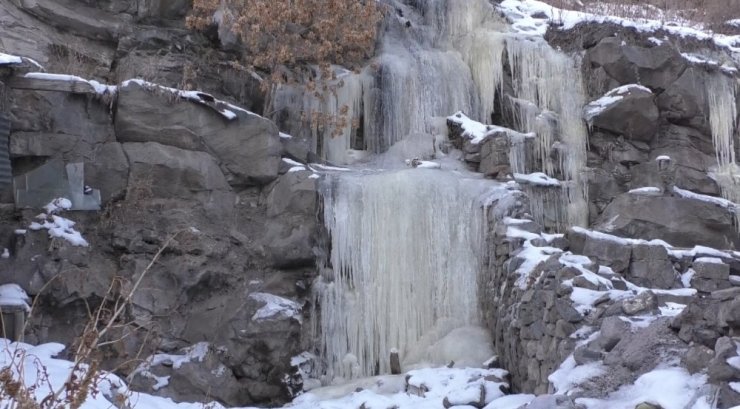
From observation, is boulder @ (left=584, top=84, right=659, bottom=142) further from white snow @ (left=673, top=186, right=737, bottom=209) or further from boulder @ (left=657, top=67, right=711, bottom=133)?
white snow @ (left=673, top=186, right=737, bottom=209)

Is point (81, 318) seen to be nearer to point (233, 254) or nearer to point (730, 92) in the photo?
point (233, 254)

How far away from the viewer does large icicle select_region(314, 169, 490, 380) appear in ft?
30.7

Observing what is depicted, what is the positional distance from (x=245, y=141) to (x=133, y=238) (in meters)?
2.02

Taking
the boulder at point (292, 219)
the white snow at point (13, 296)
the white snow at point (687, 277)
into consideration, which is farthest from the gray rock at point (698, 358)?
the white snow at point (13, 296)

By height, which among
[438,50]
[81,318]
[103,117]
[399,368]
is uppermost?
[438,50]

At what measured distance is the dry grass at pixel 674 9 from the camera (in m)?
16.7

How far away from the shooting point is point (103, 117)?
31.9ft

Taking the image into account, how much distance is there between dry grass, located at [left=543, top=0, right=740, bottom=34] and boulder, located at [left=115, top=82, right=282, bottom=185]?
29.0 feet

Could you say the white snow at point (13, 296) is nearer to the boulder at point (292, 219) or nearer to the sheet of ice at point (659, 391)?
the boulder at point (292, 219)

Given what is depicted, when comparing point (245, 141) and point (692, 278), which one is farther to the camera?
point (245, 141)

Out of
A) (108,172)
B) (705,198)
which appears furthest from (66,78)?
(705,198)

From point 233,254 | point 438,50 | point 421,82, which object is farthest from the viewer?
point 438,50

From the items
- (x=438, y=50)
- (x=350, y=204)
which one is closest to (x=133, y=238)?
(x=350, y=204)

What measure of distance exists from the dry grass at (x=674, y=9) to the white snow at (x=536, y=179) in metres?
6.00
